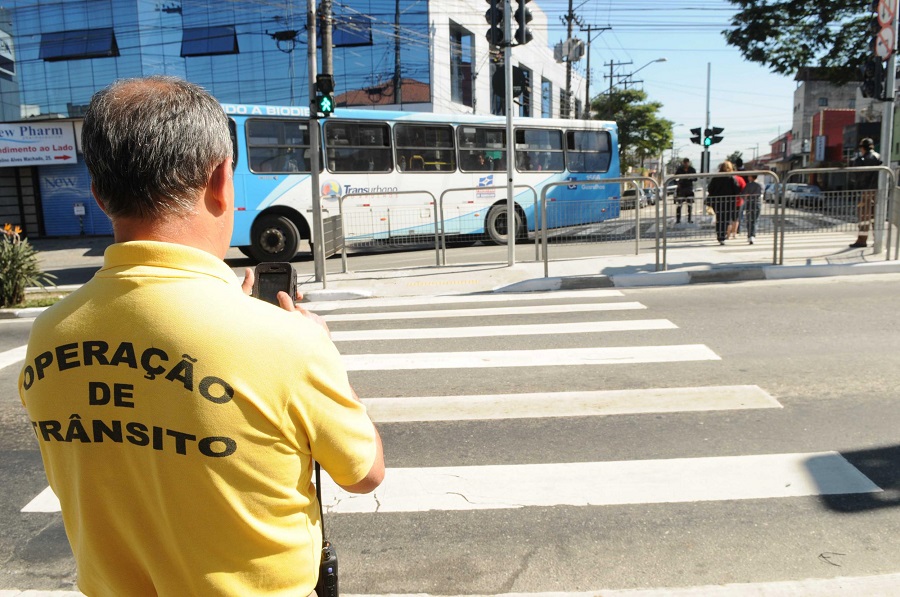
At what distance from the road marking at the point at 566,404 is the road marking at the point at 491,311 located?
331cm

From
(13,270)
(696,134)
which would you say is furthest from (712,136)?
(13,270)

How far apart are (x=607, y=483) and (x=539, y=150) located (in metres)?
15.6

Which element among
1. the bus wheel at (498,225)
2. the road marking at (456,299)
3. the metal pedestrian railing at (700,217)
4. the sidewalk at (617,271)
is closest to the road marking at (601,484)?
the road marking at (456,299)

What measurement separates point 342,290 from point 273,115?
6334 millimetres

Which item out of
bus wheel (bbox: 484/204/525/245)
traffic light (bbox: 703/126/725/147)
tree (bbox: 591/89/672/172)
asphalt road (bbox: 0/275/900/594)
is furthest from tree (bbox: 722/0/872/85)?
tree (bbox: 591/89/672/172)

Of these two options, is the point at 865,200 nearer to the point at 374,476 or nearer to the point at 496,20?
the point at 496,20

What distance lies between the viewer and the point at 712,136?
2608 cm

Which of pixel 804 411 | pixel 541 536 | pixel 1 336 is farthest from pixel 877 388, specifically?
pixel 1 336

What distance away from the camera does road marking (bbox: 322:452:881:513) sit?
3.70 meters

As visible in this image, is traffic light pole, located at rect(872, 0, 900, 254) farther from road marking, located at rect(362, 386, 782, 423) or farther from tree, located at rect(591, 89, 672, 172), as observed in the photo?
tree, located at rect(591, 89, 672, 172)

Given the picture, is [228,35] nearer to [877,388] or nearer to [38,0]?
[38,0]

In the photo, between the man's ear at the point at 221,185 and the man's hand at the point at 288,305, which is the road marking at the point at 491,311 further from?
the man's ear at the point at 221,185

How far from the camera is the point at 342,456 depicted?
4.54ft

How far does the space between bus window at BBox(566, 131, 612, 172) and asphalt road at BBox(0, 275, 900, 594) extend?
491 inches
